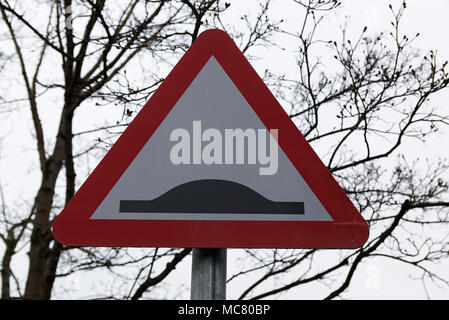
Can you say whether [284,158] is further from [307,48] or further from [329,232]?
[307,48]

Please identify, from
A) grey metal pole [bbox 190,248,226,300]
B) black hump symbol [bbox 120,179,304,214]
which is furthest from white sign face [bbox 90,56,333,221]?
grey metal pole [bbox 190,248,226,300]

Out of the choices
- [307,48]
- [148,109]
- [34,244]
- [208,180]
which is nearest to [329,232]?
[208,180]

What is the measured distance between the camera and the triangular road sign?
5.81 feet

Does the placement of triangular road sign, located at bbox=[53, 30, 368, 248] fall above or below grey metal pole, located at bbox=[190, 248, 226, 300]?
above

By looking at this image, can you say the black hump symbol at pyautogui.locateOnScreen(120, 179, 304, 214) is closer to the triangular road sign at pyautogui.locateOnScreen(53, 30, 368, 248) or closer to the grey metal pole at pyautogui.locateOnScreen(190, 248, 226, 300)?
the triangular road sign at pyautogui.locateOnScreen(53, 30, 368, 248)

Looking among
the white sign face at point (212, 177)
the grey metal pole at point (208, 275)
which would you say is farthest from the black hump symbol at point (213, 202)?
the grey metal pole at point (208, 275)

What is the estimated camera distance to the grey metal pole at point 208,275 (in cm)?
168

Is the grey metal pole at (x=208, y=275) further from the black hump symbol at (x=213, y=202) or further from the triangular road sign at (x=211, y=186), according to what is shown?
the black hump symbol at (x=213, y=202)

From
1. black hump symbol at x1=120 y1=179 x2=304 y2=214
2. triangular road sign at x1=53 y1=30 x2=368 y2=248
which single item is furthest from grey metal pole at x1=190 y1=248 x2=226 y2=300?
black hump symbol at x1=120 y1=179 x2=304 y2=214

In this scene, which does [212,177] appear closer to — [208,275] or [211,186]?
[211,186]

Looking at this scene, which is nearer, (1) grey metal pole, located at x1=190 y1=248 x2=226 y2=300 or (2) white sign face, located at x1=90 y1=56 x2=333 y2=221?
(1) grey metal pole, located at x1=190 y1=248 x2=226 y2=300

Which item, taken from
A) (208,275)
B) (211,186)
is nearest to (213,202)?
(211,186)

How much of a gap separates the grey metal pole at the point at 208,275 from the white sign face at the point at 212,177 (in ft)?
0.39
